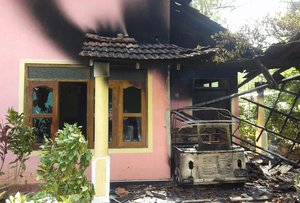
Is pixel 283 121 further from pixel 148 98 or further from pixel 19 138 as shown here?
pixel 19 138

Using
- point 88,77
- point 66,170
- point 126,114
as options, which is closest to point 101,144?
point 66,170

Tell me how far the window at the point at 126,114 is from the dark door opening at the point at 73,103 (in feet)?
2.56

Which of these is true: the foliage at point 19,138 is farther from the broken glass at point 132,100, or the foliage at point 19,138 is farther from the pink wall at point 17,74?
the broken glass at point 132,100

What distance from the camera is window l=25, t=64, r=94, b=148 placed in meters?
7.54

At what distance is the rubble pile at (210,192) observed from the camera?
6.49 meters

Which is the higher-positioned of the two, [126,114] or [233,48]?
A: [233,48]

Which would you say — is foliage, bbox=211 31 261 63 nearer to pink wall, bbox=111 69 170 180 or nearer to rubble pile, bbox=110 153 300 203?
pink wall, bbox=111 69 170 180

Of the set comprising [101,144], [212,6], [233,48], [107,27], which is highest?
[212,6]

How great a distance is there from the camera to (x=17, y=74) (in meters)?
7.50

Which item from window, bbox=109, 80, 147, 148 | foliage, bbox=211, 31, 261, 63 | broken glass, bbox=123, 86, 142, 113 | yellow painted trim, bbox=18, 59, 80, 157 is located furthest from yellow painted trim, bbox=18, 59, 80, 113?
foliage, bbox=211, 31, 261, 63

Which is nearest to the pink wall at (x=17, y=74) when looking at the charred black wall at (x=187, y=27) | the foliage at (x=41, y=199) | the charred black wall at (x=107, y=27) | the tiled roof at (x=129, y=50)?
the charred black wall at (x=107, y=27)

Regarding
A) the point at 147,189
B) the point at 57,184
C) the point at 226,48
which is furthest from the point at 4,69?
the point at 226,48

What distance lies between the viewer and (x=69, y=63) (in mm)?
7711

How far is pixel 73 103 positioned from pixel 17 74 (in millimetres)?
1623
